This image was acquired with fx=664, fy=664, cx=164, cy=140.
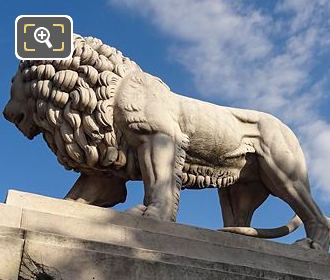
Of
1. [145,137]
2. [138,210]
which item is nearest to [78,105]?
[145,137]

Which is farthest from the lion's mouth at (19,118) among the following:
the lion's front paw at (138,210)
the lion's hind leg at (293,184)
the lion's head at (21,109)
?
the lion's hind leg at (293,184)

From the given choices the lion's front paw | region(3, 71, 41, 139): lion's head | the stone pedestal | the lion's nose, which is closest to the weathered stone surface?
the stone pedestal

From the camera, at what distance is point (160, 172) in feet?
17.9

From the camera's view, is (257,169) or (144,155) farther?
(257,169)

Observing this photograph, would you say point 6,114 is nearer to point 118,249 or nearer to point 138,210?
point 138,210

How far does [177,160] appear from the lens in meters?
5.62

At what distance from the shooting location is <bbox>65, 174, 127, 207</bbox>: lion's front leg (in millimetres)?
5938

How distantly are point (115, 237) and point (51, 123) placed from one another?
4.55ft

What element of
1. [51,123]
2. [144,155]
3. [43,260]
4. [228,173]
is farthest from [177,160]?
[43,260]

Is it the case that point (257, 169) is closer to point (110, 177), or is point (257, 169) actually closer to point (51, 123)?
point (110, 177)

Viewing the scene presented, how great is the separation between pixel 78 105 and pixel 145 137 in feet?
2.03

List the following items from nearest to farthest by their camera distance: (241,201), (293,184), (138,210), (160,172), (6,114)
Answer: (138,210) → (160,172) → (6,114) → (293,184) → (241,201)

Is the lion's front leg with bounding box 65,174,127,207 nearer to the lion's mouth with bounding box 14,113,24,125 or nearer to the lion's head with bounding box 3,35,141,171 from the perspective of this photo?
the lion's head with bounding box 3,35,141,171

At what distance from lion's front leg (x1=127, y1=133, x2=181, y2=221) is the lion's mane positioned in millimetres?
241
